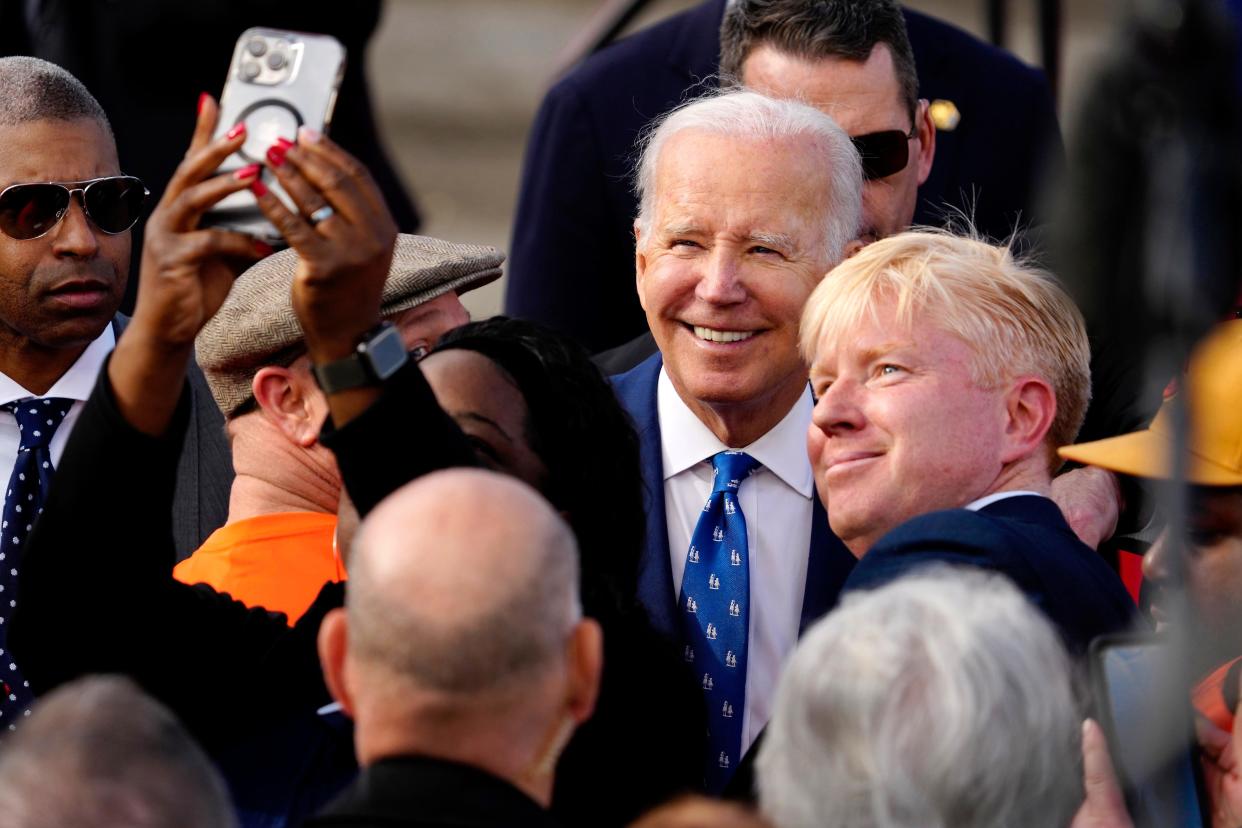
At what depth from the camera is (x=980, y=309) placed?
9.93ft

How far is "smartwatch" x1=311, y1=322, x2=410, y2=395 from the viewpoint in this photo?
8.03ft

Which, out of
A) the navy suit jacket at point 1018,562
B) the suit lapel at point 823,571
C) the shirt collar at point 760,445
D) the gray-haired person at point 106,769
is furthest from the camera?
the shirt collar at point 760,445

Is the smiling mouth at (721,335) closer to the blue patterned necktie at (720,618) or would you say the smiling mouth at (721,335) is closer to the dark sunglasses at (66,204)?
the blue patterned necktie at (720,618)

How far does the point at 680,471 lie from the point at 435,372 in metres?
0.65

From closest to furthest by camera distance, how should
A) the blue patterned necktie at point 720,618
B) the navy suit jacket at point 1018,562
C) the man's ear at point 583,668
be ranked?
the man's ear at point 583,668 → the navy suit jacket at point 1018,562 → the blue patterned necktie at point 720,618

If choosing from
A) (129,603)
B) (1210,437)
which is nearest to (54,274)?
(129,603)

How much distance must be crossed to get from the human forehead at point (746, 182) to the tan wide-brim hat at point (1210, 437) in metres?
0.67

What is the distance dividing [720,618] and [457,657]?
1229 mm

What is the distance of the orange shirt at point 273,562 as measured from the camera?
116 inches

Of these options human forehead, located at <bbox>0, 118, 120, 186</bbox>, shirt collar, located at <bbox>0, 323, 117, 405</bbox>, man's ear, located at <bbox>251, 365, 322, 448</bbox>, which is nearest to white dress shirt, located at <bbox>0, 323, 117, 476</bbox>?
shirt collar, located at <bbox>0, 323, 117, 405</bbox>

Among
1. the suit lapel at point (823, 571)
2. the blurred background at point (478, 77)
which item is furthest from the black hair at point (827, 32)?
the blurred background at point (478, 77)

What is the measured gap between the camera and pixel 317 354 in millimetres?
2467

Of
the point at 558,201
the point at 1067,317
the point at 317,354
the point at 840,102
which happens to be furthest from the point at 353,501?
the point at 558,201

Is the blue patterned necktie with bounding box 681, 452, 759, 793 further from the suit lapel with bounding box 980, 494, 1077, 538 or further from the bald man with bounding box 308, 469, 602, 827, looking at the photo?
the bald man with bounding box 308, 469, 602, 827
